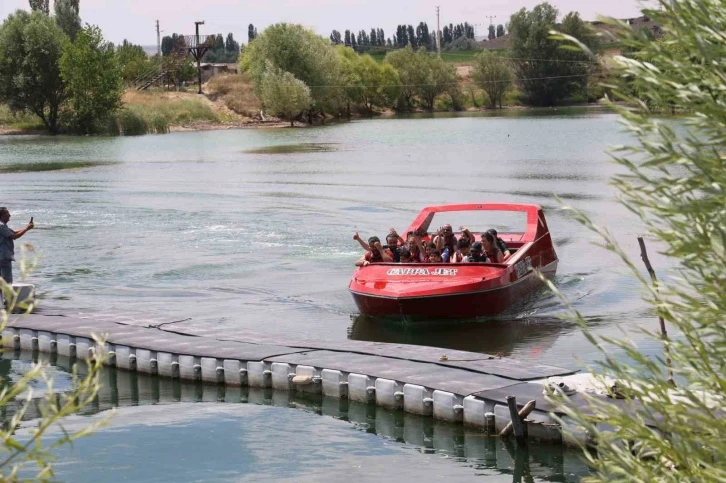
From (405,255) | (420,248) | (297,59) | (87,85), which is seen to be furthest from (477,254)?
(297,59)

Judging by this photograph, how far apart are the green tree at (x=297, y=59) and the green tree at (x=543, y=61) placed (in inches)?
1160

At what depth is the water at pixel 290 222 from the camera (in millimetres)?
19438

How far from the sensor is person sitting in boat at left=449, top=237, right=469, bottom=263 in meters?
18.8

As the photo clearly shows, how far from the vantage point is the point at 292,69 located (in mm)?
96250

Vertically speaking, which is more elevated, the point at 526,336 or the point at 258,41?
the point at 258,41

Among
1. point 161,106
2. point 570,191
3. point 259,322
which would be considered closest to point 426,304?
point 259,322

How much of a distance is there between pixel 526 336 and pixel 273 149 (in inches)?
1777

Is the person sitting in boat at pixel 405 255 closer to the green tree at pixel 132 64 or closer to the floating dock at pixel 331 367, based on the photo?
the floating dock at pixel 331 367

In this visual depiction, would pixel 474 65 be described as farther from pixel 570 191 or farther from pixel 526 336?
pixel 526 336

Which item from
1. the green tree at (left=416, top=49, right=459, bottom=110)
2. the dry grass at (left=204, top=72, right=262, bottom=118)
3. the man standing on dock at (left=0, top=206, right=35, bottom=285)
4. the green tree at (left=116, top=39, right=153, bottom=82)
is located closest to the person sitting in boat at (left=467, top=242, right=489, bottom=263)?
the man standing on dock at (left=0, top=206, right=35, bottom=285)

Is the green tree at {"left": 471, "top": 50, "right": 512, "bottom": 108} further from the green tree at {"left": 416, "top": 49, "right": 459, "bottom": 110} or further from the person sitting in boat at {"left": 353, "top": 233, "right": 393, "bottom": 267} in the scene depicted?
the person sitting in boat at {"left": 353, "top": 233, "right": 393, "bottom": 267}

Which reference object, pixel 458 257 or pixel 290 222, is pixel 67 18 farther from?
pixel 458 257

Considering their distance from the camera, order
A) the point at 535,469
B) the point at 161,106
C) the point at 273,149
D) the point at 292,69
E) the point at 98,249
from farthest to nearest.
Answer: the point at 292,69 < the point at 161,106 < the point at 273,149 < the point at 98,249 < the point at 535,469

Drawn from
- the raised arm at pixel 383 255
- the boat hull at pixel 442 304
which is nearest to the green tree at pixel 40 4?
the raised arm at pixel 383 255
